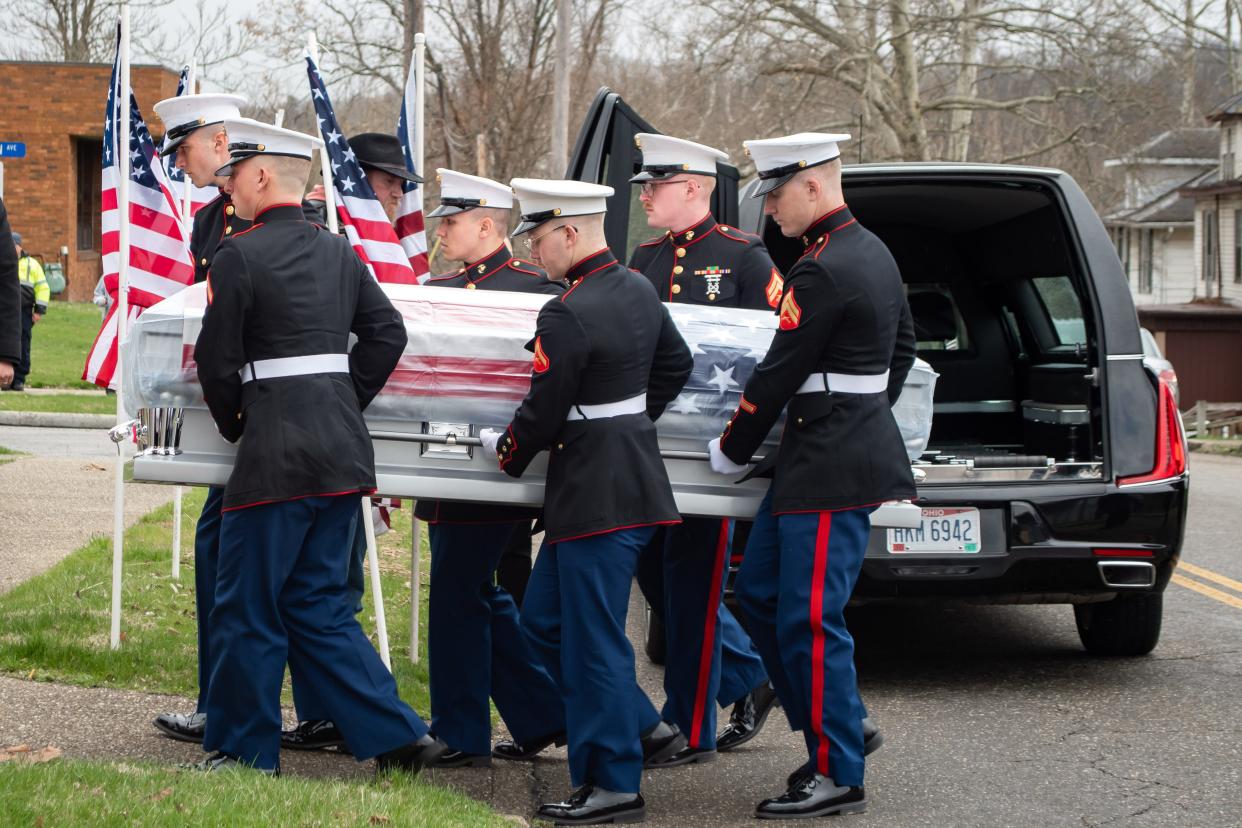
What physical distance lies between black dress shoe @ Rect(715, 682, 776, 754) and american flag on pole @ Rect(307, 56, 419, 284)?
205cm

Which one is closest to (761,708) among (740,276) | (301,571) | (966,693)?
(966,693)

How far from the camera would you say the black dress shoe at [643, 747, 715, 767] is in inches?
214

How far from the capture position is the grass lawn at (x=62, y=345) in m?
20.3

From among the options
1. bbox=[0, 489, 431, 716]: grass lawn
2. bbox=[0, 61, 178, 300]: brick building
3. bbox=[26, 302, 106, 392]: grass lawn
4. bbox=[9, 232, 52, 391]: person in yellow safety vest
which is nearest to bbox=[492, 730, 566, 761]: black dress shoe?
bbox=[0, 489, 431, 716]: grass lawn

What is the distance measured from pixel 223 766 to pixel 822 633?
5.86 feet

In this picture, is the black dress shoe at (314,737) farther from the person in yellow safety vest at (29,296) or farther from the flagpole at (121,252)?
the person in yellow safety vest at (29,296)

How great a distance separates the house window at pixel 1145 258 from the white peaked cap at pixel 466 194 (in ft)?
172

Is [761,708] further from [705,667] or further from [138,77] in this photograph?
[138,77]

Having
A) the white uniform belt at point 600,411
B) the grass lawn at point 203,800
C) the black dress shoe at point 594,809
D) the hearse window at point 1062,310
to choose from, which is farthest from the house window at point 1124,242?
the grass lawn at point 203,800

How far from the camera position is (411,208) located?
21.8 ft

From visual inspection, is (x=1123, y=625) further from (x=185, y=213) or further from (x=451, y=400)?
(x=185, y=213)

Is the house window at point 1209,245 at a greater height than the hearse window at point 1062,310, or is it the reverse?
the house window at point 1209,245

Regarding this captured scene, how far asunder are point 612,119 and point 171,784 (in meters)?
3.48

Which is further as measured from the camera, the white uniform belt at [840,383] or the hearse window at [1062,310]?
the hearse window at [1062,310]
